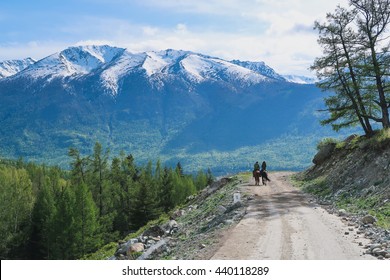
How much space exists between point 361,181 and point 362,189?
1.62m

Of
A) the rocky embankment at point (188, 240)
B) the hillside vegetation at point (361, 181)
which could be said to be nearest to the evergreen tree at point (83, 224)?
the rocky embankment at point (188, 240)

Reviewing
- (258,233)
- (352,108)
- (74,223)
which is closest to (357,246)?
(258,233)

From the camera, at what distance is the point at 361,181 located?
33875mm

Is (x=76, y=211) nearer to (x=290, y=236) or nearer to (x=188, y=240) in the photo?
(x=188, y=240)

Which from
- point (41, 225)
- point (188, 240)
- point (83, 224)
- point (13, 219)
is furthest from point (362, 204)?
point (13, 219)

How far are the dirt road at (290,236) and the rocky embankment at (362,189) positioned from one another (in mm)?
797

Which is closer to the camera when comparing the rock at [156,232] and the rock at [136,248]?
the rock at [136,248]

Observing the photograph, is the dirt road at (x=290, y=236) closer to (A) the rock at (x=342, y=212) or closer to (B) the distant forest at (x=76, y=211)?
(A) the rock at (x=342, y=212)

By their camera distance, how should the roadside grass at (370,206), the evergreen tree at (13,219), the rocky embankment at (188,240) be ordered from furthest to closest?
1. the evergreen tree at (13,219)
2. the roadside grass at (370,206)
3. the rocky embankment at (188,240)

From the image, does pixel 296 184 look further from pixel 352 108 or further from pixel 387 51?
pixel 387 51

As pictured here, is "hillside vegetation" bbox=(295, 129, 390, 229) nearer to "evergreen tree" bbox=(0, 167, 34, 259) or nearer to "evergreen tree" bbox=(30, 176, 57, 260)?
"evergreen tree" bbox=(30, 176, 57, 260)

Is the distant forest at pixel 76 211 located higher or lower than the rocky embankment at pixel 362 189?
lower

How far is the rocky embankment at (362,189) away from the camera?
21.9 meters

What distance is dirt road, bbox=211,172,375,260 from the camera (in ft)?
59.2
